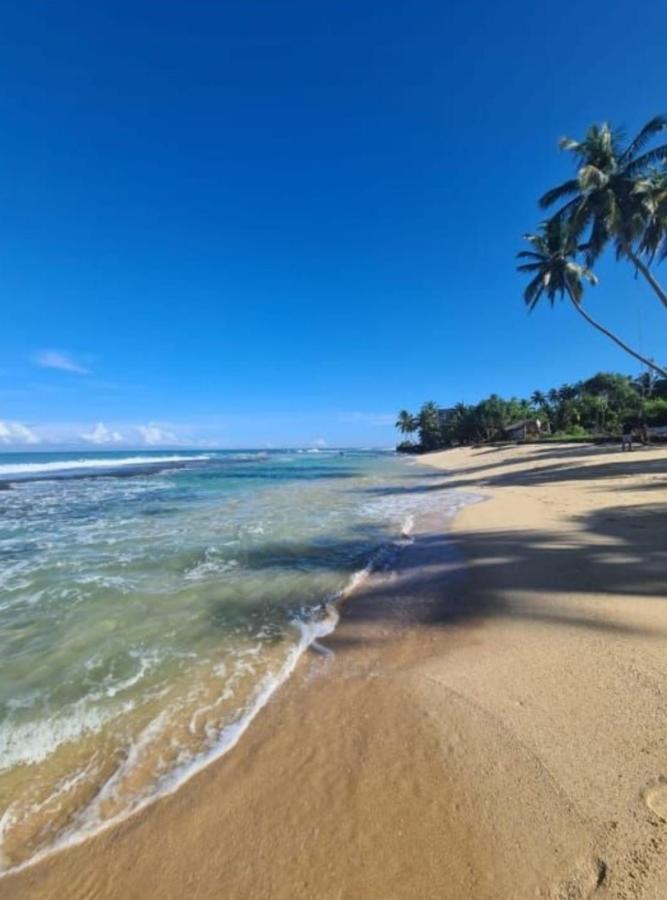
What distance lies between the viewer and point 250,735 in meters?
3.24

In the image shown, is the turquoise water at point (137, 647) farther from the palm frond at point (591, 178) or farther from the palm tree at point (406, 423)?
the palm tree at point (406, 423)

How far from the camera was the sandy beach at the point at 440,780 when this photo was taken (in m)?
1.99

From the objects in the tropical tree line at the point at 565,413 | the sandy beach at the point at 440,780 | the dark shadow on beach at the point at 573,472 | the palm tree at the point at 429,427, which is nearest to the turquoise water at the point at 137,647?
the sandy beach at the point at 440,780

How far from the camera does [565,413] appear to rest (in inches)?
2372

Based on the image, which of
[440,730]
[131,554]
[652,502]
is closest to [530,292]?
[652,502]

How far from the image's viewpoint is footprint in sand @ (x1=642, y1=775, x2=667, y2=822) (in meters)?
2.07

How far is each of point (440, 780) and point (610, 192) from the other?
24.0 m

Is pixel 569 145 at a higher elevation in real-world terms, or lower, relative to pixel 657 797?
higher

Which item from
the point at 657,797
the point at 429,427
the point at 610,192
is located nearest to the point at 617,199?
the point at 610,192

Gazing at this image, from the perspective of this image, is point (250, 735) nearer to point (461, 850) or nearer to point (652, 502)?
point (461, 850)

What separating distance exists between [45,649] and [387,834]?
14.3ft

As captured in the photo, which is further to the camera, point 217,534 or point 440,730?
point 217,534

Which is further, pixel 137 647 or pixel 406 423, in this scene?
pixel 406 423

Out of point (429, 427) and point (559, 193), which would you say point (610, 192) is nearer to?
point (559, 193)
